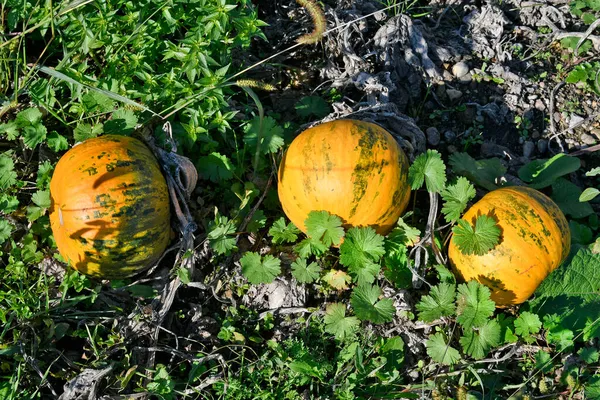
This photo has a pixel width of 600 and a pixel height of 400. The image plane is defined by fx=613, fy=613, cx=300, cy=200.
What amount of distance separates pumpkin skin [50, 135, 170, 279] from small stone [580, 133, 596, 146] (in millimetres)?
3080

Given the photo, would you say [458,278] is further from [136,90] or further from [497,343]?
[136,90]

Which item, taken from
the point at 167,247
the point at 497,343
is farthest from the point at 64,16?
the point at 497,343

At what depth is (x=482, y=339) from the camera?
140 inches

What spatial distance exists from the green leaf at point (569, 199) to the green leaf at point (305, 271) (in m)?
1.78

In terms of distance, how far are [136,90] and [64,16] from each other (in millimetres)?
628

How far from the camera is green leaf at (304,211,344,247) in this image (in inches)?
139

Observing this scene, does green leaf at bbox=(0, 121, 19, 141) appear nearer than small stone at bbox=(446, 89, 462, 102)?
Yes

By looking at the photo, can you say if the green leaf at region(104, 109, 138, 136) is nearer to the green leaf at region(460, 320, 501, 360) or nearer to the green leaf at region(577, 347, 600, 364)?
the green leaf at region(460, 320, 501, 360)

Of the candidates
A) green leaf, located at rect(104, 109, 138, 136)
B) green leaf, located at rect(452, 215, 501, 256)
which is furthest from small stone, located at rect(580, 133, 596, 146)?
green leaf, located at rect(104, 109, 138, 136)

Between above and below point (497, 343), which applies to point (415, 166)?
above

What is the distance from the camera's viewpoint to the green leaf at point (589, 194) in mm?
3980

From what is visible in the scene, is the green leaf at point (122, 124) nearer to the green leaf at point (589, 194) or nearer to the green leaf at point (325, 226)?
the green leaf at point (325, 226)

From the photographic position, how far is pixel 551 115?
4637 mm

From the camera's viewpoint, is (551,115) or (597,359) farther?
(551,115)
